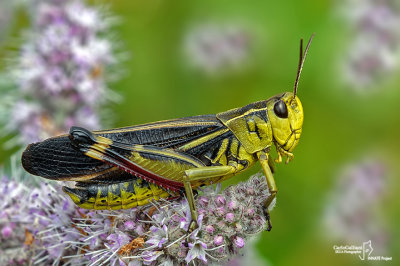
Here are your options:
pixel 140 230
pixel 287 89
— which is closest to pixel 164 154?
pixel 140 230

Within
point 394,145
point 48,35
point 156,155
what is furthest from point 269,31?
point 156,155

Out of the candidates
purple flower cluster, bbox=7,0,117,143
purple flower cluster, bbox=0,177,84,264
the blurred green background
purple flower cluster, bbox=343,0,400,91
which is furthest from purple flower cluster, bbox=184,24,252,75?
purple flower cluster, bbox=0,177,84,264

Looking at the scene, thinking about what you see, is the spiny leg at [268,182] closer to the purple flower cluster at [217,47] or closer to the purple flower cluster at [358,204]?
the purple flower cluster at [358,204]

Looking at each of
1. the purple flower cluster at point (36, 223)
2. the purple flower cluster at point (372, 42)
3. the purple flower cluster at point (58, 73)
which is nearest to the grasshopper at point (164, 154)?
the purple flower cluster at point (36, 223)

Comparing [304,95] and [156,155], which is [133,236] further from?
[304,95]

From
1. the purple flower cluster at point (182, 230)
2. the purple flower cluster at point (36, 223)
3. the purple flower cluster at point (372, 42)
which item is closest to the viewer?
the purple flower cluster at point (182, 230)

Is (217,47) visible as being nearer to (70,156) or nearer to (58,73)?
(58,73)

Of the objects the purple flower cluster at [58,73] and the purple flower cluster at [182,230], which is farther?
the purple flower cluster at [58,73]
